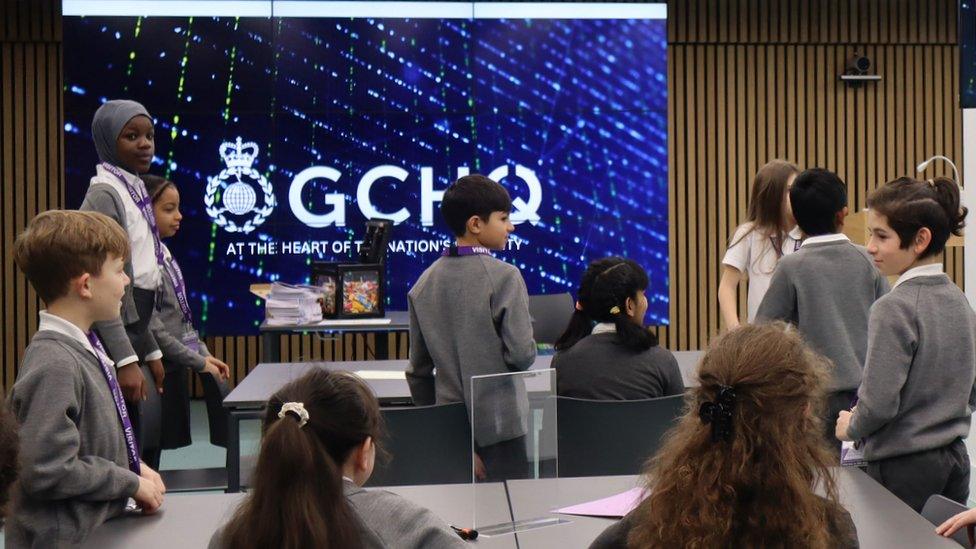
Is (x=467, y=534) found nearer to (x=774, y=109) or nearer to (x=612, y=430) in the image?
(x=612, y=430)

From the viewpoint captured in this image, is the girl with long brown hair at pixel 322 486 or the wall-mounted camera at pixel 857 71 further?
the wall-mounted camera at pixel 857 71

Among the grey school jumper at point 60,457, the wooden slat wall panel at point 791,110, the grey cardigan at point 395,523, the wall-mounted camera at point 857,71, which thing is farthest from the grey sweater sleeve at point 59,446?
the wall-mounted camera at point 857,71

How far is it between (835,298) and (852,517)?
1.42 metres

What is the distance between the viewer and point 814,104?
28.7 ft

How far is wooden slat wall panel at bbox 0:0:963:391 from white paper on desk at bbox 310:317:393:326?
2.24 meters

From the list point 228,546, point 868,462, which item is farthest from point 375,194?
point 228,546

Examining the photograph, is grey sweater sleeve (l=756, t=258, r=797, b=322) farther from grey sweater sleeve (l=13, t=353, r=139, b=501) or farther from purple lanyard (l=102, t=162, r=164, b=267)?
purple lanyard (l=102, t=162, r=164, b=267)

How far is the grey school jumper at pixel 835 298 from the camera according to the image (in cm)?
358

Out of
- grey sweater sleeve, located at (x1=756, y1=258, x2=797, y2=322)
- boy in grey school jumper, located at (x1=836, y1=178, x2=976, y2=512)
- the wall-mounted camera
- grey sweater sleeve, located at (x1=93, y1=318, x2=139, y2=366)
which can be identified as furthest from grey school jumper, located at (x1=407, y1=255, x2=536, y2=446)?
the wall-mounted camera

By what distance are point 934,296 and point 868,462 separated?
477mm

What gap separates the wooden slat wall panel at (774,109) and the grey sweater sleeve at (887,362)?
5.90m

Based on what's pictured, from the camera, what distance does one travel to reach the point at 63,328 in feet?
8.40

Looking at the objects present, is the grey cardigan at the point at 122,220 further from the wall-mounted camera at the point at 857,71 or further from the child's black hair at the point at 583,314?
the wall-mounted camera at the point at 857,71

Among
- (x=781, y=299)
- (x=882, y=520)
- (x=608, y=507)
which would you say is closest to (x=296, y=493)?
(x=608, y=507)
